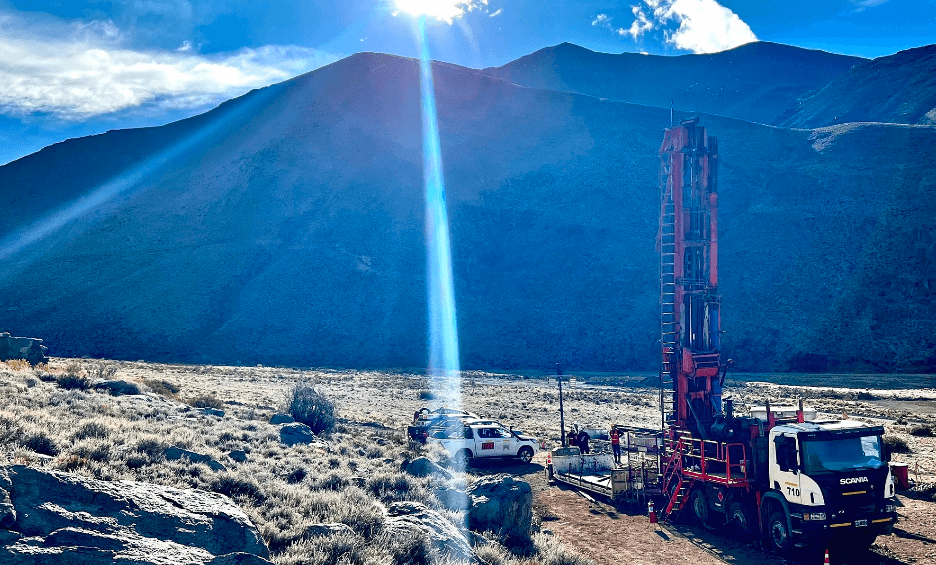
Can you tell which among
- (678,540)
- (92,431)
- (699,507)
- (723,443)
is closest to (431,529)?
(92,431)

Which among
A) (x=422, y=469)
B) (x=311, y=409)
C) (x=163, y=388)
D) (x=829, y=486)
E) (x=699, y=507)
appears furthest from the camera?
(x=163, y=388)

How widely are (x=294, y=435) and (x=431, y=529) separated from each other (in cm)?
1004

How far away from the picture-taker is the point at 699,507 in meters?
14.0

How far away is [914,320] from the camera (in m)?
61.2

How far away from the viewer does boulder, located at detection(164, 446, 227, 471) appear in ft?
34.2

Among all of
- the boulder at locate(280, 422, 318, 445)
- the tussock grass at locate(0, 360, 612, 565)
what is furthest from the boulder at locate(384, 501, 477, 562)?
the boulder at locate(280, 422, 318, 445)

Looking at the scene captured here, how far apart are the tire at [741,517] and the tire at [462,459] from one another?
819 cm

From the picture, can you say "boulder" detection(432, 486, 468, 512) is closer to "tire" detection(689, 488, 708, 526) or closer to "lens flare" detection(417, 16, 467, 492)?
"tire" detection(689, 488, 708, 526)

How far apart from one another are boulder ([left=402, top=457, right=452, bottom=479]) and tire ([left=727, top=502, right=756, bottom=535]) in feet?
18.1

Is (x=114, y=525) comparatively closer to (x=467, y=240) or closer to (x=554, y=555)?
(x=554, y=555)

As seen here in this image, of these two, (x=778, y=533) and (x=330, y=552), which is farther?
(x=778, y=533)

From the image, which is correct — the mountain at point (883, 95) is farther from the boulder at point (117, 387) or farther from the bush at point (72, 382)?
the bush at point (72, 382)

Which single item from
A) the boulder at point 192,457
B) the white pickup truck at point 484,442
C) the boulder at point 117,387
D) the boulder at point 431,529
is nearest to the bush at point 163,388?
the boulder at point 117,387

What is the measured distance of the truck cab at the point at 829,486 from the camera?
11.0 meters
